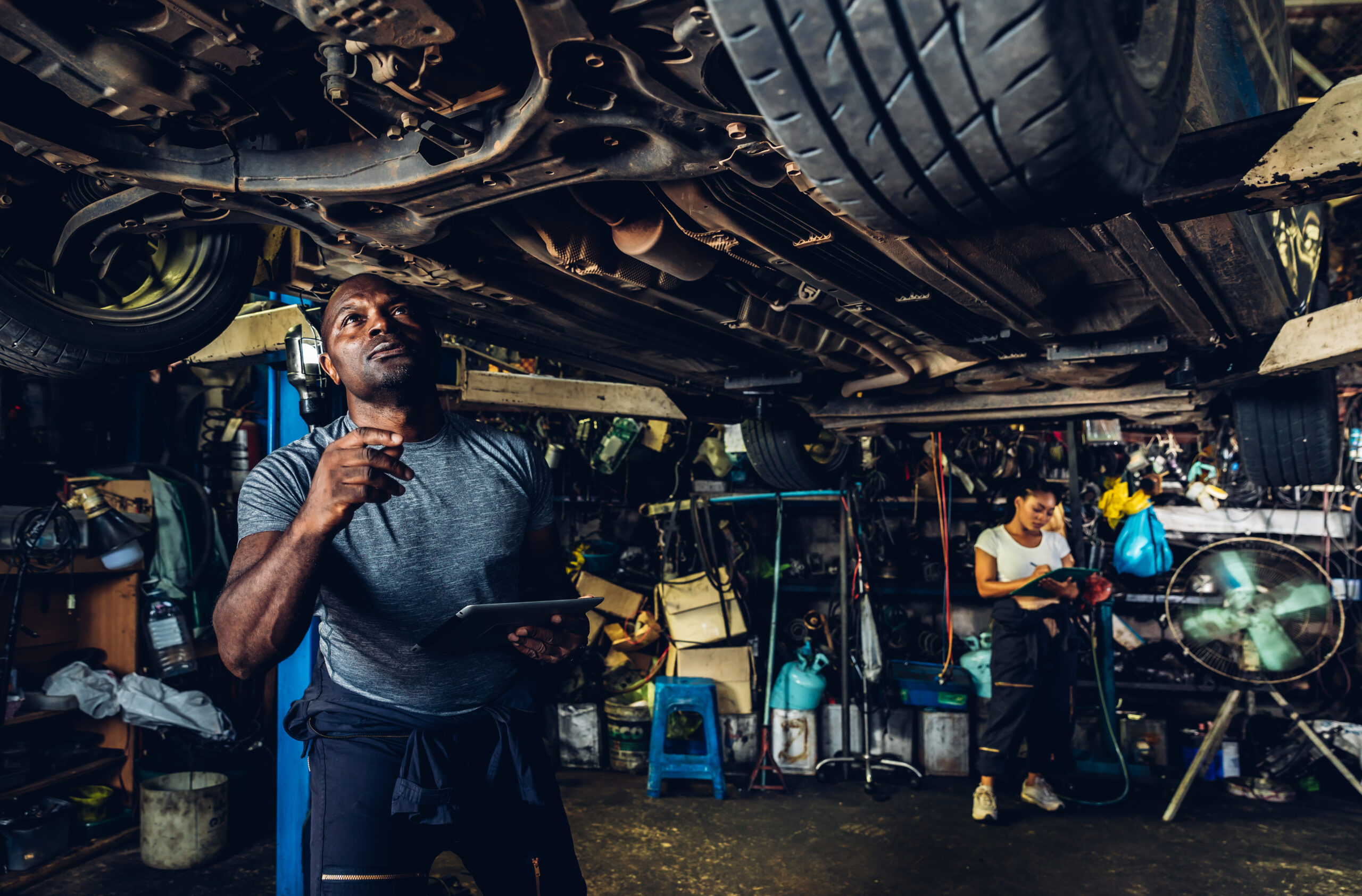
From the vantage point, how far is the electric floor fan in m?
4.25

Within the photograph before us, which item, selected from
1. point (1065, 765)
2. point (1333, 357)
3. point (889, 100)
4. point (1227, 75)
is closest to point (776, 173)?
point (889, 100)

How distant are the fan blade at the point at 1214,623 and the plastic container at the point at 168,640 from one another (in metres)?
5.80

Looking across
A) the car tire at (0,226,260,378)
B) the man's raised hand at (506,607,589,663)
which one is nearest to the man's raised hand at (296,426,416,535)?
the man's raised hand at (506,607,589,663)

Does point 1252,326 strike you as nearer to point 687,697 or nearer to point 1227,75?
point 1227,75

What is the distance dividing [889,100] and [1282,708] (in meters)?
5.76

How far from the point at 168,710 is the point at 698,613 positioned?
2930 mm

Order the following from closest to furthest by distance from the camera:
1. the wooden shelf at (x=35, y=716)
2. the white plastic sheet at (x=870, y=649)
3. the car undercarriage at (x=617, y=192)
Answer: the car undercarriage at (x=617, y=192), the wooden shelf at (x=35, y=716), the white plastic sheet at (x=870, y=649)

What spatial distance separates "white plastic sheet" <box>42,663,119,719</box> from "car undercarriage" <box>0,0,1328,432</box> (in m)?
2.59

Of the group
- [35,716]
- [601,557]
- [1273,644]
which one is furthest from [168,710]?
[1273,644]

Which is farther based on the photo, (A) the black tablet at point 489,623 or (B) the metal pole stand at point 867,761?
(B) the metal pole stand at point 867,761

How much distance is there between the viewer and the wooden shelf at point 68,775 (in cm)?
341

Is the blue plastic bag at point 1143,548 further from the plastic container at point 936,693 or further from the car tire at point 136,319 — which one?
the car tire at point 136,319

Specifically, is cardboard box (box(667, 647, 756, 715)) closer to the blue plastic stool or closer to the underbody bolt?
the blue plastic stool

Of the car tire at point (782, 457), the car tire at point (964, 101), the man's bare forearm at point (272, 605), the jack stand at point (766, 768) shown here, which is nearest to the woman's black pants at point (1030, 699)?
Result: the jack stand at point (766, 768)
